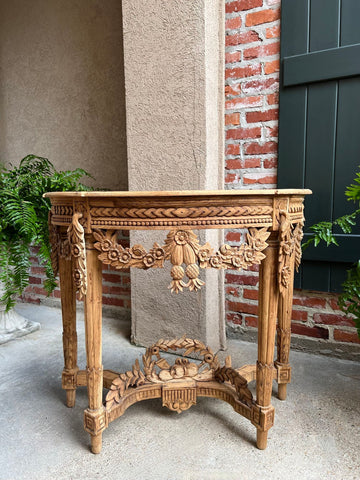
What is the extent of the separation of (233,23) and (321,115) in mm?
645

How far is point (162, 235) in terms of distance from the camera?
172 centimetres

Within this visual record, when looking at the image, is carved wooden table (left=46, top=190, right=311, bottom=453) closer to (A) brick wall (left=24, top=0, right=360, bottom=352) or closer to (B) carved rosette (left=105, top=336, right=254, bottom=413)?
(B) carved rosette (left=105, top=336, right=254, bottom=413)

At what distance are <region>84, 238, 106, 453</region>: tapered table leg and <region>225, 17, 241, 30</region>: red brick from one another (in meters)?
1.36

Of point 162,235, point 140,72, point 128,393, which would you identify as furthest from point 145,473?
point 140,72

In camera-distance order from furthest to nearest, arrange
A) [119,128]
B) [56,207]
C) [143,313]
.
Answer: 1. [119,128]
2. [143,313]
3. [56,207]

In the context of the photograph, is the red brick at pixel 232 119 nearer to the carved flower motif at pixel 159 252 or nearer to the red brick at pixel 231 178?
the red brick at pixel 231 178

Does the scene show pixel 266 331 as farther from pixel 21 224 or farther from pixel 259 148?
pixel 21 224

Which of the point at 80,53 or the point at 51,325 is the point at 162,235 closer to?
the point at 51,325

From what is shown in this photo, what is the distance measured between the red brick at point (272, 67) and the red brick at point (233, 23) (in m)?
0.25

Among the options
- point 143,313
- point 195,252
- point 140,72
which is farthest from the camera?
point 143,313

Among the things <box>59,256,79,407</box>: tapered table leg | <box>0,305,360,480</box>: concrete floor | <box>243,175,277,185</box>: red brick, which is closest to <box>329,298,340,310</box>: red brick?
<box>0,305,360,480</box>: concrete floor

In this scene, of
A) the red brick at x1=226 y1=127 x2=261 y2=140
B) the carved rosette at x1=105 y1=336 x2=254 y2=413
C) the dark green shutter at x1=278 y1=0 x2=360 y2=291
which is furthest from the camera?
the red brick at x1=226 y1=127 x2=261 y2=140

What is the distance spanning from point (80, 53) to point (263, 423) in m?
2.29

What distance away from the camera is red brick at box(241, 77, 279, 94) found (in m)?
A: 1.70
